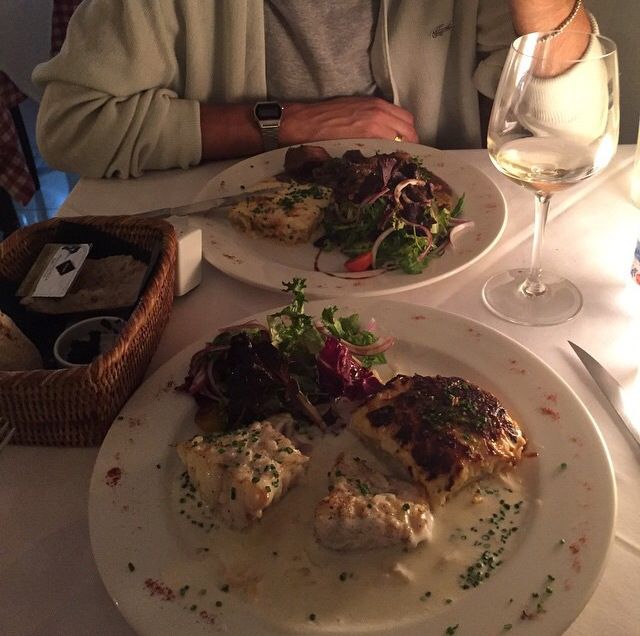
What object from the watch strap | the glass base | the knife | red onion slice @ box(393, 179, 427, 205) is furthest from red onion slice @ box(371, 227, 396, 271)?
the watch strap

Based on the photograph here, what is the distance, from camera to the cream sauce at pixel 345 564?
799mm

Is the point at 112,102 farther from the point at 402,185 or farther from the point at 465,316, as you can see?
the point at 465,316

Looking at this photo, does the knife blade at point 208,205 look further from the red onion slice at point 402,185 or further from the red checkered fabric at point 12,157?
the red checkered fabric at point 12,157

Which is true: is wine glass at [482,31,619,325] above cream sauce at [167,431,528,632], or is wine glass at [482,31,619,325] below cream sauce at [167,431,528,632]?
above

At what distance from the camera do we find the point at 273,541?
2.89ft

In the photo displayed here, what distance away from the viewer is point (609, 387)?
1.08m

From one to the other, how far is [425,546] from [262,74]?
1610 millimetres

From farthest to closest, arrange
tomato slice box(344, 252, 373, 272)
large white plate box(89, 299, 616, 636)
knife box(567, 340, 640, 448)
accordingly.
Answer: tomato slice box(344, 252, 373, 272) < knife box(567, 340, 640, 448) < large white plate box(89, 299, 616, 636)

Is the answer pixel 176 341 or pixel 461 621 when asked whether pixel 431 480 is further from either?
pixel 176 341

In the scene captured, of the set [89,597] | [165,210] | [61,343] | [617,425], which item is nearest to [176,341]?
[61,343]

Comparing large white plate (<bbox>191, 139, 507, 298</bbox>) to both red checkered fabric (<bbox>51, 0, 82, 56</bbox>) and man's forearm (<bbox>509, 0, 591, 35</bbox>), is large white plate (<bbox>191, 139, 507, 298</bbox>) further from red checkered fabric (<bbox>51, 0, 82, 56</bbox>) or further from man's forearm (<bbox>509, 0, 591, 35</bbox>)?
red checkered fabric (<bbox>51, 0, 82, 56</bbox>)

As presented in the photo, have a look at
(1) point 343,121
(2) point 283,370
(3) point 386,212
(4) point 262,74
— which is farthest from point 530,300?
(4) point 262,74

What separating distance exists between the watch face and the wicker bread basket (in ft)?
2.51

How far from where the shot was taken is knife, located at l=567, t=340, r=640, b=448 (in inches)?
40.3
